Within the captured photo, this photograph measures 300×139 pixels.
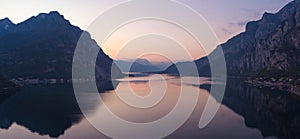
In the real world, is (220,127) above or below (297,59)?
below

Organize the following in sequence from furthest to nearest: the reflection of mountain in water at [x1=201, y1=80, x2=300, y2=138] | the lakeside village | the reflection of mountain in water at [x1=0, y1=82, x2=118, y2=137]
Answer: the lakeside village, the reflection of mountain in water at [x1=0, y1=82, x2=118, y2=137], the reflection of mountain in water at [x1=201, y1=80, x2=300, y2=138]

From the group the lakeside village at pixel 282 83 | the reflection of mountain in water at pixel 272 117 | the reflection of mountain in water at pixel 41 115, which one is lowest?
the reflection of mountain in water at pixel 272 117

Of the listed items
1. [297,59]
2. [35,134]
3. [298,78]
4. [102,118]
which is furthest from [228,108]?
[297,59]

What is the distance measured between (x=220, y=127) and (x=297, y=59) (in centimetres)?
15418

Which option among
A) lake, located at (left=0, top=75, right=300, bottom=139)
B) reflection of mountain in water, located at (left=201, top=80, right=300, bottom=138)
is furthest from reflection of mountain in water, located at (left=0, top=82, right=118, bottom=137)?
reflection of mountain in water, located at (left=201, top=80, right=300, bottom=138)

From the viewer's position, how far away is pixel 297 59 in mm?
194000

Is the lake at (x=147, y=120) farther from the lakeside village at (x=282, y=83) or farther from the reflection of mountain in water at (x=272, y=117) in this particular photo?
the lakeside village at (x=282, y=83)

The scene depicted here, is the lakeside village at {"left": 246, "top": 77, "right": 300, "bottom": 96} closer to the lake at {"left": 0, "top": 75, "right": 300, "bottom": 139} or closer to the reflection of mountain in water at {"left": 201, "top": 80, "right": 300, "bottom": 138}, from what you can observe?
the reflection of mountain in water at {"left": 201, "top": 80, "right": 300, "bottom": 138}

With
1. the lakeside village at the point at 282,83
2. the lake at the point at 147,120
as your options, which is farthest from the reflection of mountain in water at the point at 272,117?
the lakeside village at the point at 282,83

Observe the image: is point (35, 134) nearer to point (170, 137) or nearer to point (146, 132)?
point (146, 132)

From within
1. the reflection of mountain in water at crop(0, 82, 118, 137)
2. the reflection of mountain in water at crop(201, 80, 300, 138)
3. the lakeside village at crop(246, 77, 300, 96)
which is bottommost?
the reflection of mountain in water at crop(201, 80, 300, 138)

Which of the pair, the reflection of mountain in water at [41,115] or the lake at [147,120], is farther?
the reflection of mountain in water at [41,115]

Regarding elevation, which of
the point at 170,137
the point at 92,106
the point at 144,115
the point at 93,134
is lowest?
the point at 170,137

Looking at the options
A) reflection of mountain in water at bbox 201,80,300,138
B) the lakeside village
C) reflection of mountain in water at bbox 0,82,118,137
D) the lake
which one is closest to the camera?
the lake
